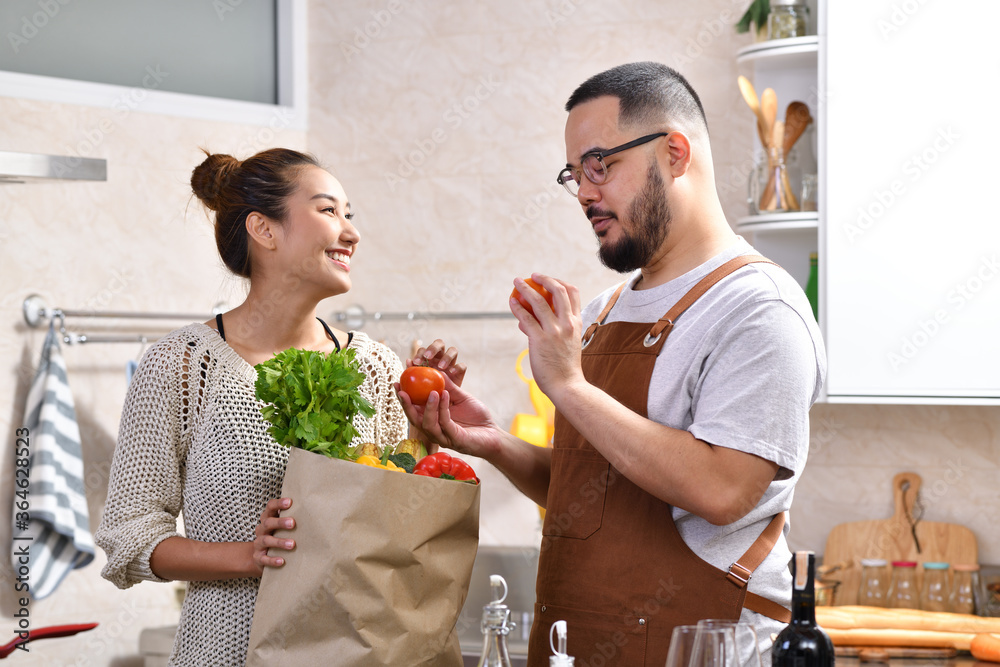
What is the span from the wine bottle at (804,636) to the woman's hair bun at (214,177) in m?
1.09

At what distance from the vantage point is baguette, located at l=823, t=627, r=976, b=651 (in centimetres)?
208

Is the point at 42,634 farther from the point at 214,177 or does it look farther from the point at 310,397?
the point at 310,397

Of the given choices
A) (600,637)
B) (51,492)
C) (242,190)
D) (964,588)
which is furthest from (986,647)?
(51,492)

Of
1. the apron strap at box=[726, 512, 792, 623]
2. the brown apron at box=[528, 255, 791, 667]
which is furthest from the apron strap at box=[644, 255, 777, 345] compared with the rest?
the apron strap at box=[726, 512, 792, 623]

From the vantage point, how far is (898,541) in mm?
2457

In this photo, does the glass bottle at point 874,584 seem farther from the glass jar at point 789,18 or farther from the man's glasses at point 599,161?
the man's glasses at point 599,161

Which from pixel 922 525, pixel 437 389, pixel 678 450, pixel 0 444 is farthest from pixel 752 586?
pixel 0 444

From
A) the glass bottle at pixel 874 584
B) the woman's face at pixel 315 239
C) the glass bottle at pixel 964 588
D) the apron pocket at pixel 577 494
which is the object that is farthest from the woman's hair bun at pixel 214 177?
the glass bottle at pixel 964 588

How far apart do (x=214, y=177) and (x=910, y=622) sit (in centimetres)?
164

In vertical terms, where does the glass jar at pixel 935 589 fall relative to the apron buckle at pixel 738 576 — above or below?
below

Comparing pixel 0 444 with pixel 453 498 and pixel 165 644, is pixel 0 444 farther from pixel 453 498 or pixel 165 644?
pixel 453 498

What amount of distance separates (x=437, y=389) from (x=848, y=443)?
55.6 inches

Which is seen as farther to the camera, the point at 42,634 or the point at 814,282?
the point at 814,282

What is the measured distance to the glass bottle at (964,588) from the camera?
2312 millimetres
